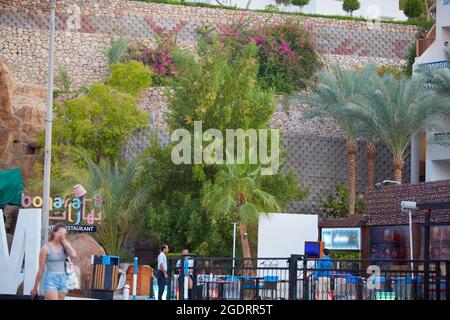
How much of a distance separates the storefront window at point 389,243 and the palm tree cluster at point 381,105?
15.9 ft

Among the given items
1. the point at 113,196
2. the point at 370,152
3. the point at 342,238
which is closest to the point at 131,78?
the point at 113,196

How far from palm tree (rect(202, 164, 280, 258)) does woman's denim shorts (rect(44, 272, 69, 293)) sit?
765 inches

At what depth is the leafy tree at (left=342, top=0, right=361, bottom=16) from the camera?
59.7 m

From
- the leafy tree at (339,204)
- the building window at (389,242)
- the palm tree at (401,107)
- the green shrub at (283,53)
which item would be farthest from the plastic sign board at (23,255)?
the green shrub at (283,53)

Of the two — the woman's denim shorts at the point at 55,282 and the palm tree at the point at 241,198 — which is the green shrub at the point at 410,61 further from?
the woman's denim shorts at the point at 55,282

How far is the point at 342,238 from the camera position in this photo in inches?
1519

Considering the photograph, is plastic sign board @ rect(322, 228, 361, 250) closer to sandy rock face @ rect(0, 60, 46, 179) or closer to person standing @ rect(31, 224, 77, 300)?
sandy rock face @ rect(0, 60, 46, 179)

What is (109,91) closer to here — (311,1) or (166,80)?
(166,80)

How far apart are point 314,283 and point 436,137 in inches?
864

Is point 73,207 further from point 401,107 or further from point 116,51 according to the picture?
point 116,51

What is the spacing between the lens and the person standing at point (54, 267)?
53.4 feet

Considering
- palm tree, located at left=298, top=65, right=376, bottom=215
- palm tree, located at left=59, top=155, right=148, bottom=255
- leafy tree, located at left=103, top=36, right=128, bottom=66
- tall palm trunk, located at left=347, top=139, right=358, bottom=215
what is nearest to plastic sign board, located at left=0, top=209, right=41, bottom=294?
palm tree, located at left=59, top=155, right=148, bottom=255

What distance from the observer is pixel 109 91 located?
42.6 meters

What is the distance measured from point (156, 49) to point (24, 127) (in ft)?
31.1
